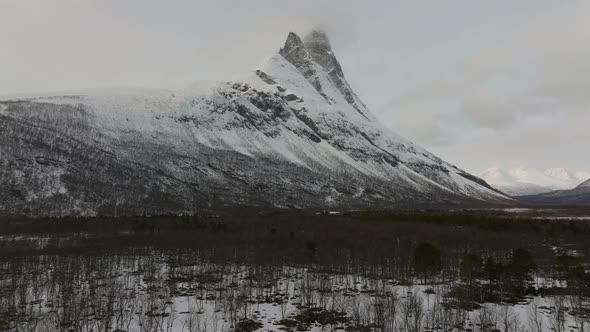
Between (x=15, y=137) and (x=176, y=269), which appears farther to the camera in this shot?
(x=15, y=137)

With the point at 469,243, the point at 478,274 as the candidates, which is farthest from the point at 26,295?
the point at 469,243

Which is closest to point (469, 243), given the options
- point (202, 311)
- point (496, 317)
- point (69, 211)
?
point (496, 317)

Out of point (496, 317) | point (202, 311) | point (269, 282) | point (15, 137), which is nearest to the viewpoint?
point (496, 317)

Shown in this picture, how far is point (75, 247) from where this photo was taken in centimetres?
7562

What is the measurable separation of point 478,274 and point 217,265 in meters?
40.3

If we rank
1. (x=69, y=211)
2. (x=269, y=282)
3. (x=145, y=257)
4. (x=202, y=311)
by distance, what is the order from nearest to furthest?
(x=202, y=311) < (x=269, y=282) < (x=145, y=257) < (x=69, y=211)

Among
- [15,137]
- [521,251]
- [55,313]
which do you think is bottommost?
[55,313]

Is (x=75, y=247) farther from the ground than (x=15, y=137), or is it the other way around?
(x=15, y=137)

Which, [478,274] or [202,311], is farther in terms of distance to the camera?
[478,274]

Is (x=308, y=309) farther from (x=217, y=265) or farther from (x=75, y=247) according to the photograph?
(x=75, y=247)

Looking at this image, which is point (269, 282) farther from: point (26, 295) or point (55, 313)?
point (26, 295)

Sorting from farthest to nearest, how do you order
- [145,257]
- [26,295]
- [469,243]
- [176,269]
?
1. [469,243]
2. [145,257]
3. [176,269]
4. [26,295]

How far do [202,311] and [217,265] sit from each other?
945 inches

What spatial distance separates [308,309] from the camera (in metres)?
44.2
